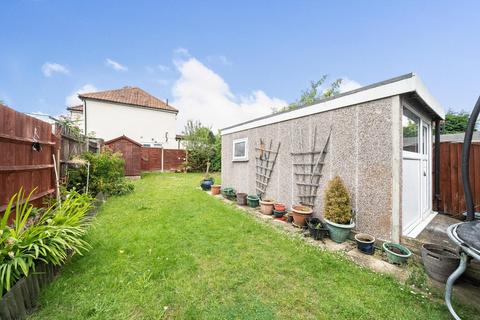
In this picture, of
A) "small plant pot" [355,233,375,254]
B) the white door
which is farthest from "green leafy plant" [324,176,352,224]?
the white door

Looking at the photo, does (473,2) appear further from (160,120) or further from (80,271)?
(160,120)

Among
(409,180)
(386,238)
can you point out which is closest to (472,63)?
(409,180)

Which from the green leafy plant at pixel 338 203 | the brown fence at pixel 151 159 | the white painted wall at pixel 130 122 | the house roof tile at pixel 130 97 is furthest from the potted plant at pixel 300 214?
the house roof tile at pixel 130 97

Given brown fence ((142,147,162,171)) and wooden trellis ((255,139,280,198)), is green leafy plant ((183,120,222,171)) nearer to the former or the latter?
brown fence ((142,147,162,171))

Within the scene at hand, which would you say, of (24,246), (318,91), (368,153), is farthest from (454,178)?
(318,91)

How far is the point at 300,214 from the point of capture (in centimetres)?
432

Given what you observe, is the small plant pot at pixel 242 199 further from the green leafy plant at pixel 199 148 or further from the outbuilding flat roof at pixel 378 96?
the green leafy plant at pixel 199 148

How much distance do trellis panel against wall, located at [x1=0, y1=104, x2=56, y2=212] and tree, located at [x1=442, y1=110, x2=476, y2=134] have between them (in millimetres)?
26119

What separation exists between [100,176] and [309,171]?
22.9ft

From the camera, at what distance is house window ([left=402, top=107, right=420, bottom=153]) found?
352 cm

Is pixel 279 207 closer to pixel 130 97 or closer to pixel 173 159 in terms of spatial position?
pixel 173 159

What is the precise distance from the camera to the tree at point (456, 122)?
17.6 meters

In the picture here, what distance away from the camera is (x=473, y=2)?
13.1ft

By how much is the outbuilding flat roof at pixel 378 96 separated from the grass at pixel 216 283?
9.19ft
